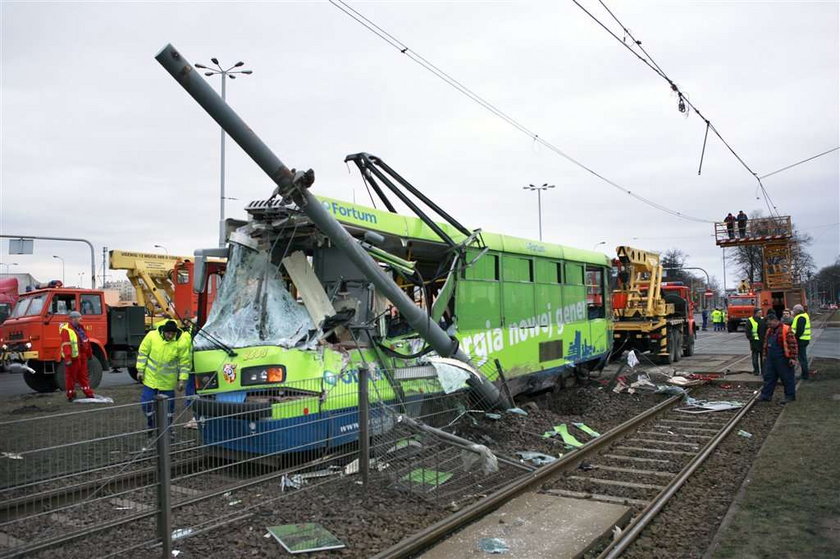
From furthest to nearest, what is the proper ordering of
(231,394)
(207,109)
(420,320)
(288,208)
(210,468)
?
(420,320) → (288,208) → (231,394) → (207,109) → (210,468)

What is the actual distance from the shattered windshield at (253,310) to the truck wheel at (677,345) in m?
17.5

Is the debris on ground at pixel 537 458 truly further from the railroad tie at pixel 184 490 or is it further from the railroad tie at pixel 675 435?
the railroad tie at pixel 184 490

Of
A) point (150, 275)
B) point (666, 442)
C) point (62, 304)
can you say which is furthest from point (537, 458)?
point (150, 275)

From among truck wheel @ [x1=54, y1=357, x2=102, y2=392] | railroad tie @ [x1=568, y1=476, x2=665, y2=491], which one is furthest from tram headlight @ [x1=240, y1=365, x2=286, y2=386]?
truck wheel @ [x1=54, y1=357, x2=102, y2=392]

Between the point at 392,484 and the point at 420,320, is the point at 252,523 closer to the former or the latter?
the point at 392,484

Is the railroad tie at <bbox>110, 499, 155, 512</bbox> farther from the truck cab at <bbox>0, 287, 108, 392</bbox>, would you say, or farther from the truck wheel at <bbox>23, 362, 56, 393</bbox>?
the truck wheel at <bbox>23, 362, 56, 393</bbox>

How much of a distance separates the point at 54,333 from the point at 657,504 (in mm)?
15200

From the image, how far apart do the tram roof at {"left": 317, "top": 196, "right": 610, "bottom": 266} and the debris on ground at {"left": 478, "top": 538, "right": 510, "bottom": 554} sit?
4.00 meters

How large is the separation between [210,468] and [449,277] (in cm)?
469

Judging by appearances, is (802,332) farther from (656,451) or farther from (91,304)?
(91,304)

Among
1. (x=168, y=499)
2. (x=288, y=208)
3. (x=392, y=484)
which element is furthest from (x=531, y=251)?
(x=168, y=499)

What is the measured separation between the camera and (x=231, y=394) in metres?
6.70

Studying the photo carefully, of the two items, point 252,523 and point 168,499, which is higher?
point 168,499

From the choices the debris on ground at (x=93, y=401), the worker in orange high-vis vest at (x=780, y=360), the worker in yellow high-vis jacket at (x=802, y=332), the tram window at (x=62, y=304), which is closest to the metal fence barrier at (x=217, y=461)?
the debris on ground at (x=93, y=401)
